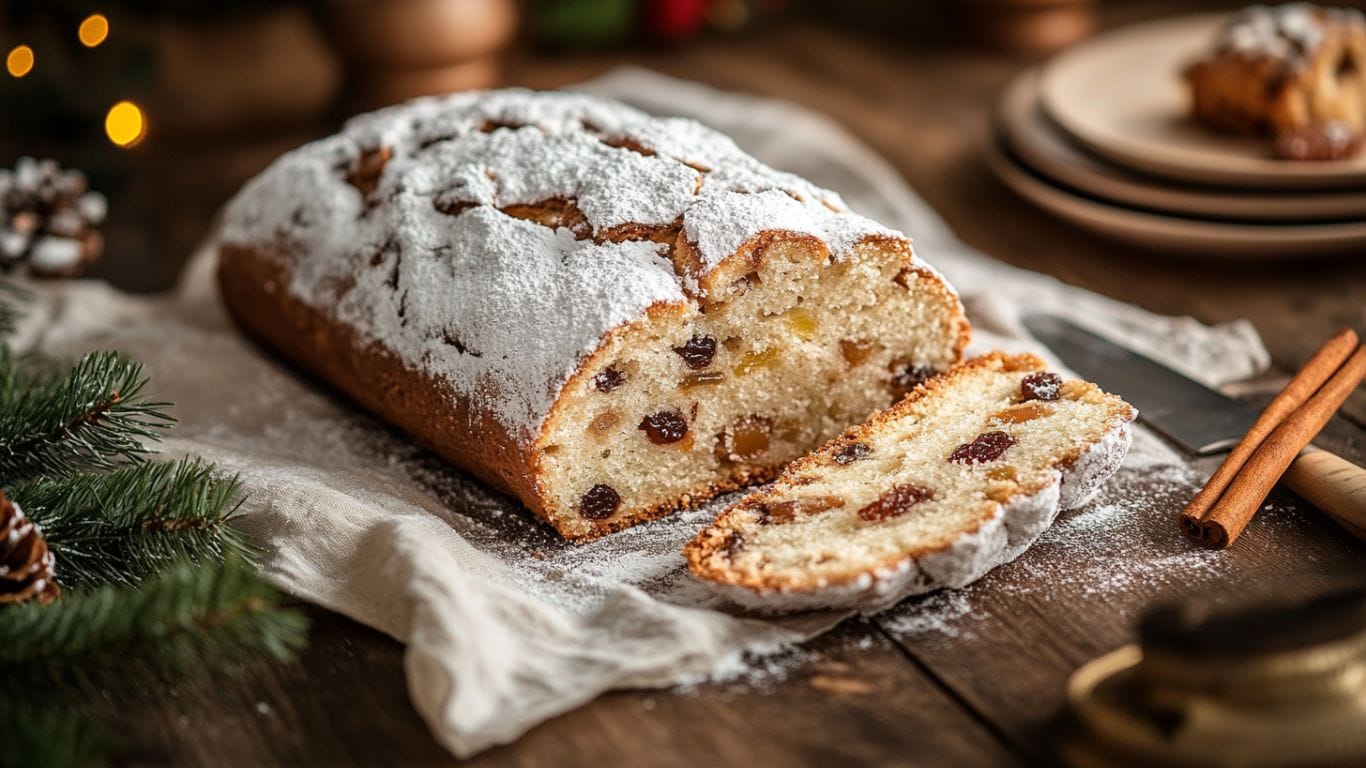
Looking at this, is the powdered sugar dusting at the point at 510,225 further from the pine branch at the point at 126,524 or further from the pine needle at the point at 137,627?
the pine needle at the point at 137,627

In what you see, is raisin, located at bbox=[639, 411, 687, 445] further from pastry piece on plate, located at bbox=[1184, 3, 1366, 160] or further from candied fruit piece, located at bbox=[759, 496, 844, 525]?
pastry piece on plate, located at bbox=[1184, 3, 1366, 160]

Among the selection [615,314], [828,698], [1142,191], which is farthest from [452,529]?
[1142,191]

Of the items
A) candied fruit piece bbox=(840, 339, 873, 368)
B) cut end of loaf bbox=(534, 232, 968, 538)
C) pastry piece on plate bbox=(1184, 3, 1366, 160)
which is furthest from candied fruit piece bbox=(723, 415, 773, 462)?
pastry piece on plate bbox=(1184, 3, 1366, 160)

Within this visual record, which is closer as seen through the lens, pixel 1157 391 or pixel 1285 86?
pixel 1157 391

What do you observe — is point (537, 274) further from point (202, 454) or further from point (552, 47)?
point (552, 47)

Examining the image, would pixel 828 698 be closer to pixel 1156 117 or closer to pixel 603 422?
pixel 603 422

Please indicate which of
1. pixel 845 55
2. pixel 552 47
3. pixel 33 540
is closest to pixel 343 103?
pixel 552 47
